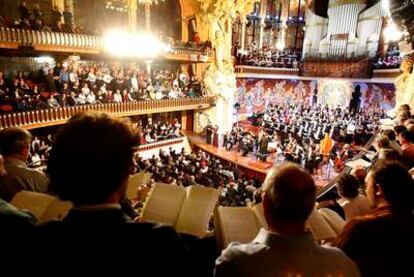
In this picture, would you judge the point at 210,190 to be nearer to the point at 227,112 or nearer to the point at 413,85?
the point at 413,85

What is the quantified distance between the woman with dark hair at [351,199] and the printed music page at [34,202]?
8.45 feet

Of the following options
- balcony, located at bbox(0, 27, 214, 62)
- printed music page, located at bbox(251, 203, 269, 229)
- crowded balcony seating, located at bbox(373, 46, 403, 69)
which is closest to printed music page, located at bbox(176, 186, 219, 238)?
printed music page, located at bbox(251, 203, 269, 229)

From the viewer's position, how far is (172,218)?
5.93ft

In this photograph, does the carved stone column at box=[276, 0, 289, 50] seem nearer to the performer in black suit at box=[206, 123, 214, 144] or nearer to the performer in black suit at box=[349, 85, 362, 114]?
the performer in black suit at box=[349, 85, 362, 114]

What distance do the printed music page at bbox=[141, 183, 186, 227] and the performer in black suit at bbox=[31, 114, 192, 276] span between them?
0.70 metres

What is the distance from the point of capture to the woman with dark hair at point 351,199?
3.00 metres

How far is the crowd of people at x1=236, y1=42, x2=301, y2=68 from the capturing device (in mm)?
22188

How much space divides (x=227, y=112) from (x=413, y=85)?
1211 centimetres

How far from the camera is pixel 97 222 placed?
107 cm

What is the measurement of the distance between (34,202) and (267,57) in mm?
22916

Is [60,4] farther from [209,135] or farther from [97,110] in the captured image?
[209,135]

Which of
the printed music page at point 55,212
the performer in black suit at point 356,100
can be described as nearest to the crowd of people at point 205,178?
the printed music page at point 55,212

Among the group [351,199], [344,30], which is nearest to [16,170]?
[351,199]

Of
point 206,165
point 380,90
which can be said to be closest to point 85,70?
point 206,165
